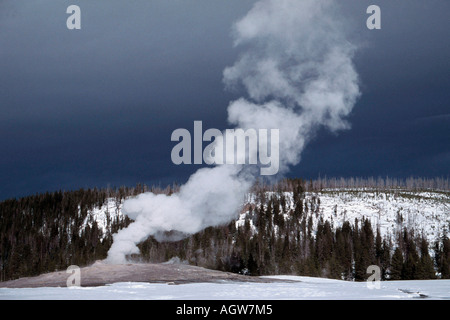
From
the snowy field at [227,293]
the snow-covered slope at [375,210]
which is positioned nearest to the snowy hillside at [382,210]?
the snow-covered slope at [375,210]

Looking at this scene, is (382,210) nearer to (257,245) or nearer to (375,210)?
(375,210)

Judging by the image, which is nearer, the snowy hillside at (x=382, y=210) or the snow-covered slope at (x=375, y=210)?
the snowy hillside at (x=382, y=210)

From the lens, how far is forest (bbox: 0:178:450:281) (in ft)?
293

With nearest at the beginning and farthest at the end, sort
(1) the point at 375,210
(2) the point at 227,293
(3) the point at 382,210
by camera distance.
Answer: (2) the point at 227,293, (3) the point at 382,210, (1) the point at 375,210

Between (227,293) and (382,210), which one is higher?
(227,293)

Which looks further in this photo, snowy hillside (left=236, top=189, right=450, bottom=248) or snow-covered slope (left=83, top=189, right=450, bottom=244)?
snow-covered slope (left=83, top=189, right=450, bottom=244)

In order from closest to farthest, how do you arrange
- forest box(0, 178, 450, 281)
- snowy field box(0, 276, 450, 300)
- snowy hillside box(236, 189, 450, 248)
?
snowy field box(0, 276, 450, 300) → forest box(0, 178, 450, 281) → snowy hillside box(236, 189, 450, 248)

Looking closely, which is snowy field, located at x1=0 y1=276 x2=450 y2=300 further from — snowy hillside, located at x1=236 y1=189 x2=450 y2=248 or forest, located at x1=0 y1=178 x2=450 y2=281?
snowy hillside, located at x1=236 y1=189 x2=450 y2=248

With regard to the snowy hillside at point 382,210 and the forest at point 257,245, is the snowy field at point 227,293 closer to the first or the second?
the forest at point 257,245

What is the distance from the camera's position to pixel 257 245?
113m

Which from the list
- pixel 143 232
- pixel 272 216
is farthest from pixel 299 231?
pixel 143 232

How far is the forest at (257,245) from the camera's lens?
8919 cm

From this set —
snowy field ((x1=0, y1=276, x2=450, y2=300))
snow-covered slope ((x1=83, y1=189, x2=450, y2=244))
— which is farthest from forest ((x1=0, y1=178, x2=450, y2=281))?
snowy field ((x1=0, y1=276, x2=450, y2=300))

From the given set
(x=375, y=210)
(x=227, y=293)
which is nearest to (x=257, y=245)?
(x=375, y=210)
